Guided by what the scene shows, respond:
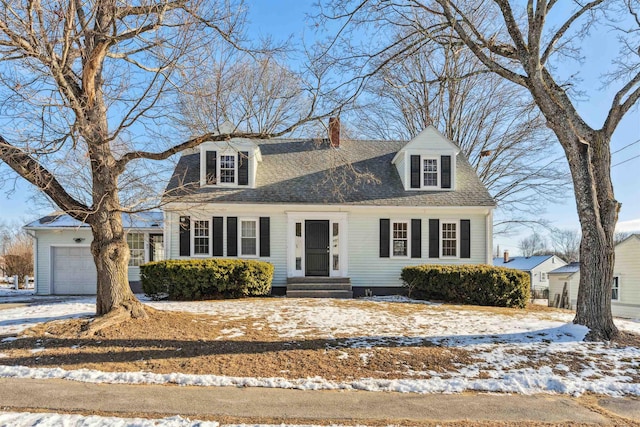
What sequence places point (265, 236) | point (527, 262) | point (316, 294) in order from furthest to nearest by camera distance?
point (527, 262)
point (265, 236)
point (316, 294)

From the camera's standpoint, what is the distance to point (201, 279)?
11.7m

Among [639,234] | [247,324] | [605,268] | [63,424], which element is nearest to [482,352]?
[605,268]

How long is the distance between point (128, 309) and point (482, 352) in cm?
644

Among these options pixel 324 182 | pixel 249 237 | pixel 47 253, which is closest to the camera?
pixel 249 237

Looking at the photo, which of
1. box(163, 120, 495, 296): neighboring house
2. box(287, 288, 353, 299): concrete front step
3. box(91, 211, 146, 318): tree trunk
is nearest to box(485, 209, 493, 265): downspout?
box(163, 120, 495, 296): neighboring house

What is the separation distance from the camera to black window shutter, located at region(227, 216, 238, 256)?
45.1ft

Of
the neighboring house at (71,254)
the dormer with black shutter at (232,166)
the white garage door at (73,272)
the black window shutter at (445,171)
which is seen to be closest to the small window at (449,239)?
the black window shutter at (445,171)

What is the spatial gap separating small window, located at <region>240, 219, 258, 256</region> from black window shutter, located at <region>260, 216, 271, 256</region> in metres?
0.21

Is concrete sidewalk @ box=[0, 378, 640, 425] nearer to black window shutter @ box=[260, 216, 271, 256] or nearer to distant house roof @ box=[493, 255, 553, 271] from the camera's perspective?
black window shutter @ box=[260, 216, 271, 256]

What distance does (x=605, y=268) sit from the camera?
25.1 feet

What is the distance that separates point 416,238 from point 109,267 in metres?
9.91

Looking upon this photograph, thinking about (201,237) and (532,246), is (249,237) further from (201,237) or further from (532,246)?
(532,246)

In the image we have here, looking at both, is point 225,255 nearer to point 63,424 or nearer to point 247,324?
point 247,324

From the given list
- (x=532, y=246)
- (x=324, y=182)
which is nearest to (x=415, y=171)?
(x=324, y=182)
